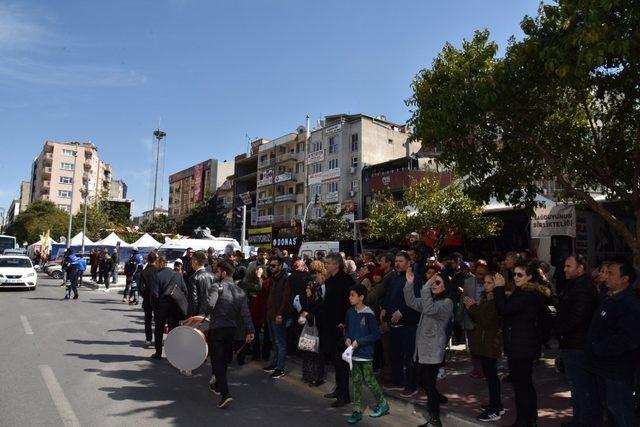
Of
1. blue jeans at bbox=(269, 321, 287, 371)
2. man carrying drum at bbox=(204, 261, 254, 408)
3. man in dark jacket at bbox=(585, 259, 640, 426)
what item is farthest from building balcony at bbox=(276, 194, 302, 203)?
man in dark jacket at bbox=(585, 259, 640, 426)

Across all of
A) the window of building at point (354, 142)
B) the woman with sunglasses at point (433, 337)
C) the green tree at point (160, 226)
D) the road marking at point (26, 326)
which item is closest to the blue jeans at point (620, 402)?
the woman with sunglasses at point (433, 337)

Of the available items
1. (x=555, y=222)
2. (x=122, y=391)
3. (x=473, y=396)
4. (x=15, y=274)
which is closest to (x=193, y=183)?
(x=15, y=274)

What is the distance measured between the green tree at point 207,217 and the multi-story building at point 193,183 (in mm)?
10077

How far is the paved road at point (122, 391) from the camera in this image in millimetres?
5516

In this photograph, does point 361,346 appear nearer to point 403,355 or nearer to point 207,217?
point 403,355

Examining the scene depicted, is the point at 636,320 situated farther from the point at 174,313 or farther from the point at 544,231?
the point at 544,231

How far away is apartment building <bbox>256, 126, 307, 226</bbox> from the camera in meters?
62.3

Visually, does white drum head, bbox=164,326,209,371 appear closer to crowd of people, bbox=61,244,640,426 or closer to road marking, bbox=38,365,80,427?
crowd of people, bbox=61,244,640,426

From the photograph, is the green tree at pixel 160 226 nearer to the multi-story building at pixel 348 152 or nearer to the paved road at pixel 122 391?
the multi-story building at pixel 348 152

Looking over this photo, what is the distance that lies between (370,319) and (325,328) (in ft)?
3.31

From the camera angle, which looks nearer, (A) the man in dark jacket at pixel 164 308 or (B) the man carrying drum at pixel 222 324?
(B) the man carrying drum at pixel 222 324

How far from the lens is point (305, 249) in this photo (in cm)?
2123

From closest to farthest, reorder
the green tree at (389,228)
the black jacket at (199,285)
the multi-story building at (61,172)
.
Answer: the black jacket at (199,285)
the green tree at (389,228)
the multi-story building at (61,172)

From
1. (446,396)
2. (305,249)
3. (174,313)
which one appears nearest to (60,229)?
(305,249)
